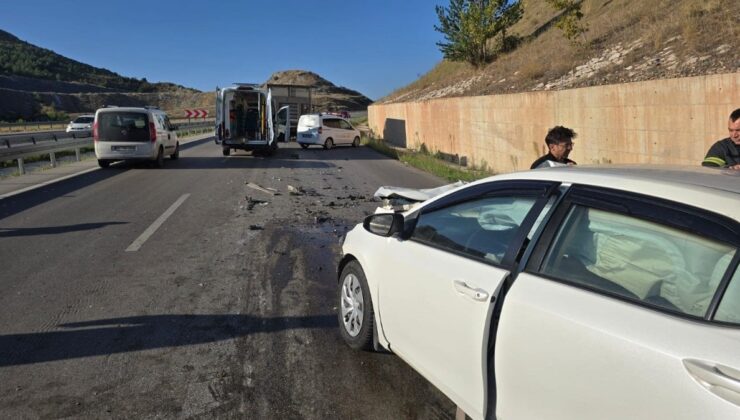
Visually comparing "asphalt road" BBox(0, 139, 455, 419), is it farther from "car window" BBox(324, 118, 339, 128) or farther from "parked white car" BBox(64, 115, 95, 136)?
"parked white car" BBox(64, 115, 95, 136)

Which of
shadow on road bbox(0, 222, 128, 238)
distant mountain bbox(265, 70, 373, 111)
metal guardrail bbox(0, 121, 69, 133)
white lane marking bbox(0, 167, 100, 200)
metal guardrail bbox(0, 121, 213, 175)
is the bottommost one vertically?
shadow on road bbox(0, 222, 128, 238)

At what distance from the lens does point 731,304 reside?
6.29 feet

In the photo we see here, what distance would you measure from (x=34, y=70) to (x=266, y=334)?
120 metres

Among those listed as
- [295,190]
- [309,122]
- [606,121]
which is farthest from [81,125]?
[606,121]

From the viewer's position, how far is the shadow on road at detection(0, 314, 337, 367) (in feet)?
13.6

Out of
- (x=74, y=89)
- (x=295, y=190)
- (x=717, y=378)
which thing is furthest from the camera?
(x=74, y=89)

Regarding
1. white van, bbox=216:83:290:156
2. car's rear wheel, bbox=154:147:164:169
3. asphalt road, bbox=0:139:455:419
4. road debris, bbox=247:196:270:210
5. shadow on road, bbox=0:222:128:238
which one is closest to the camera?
asphalt road, bbox=0:139:455:419

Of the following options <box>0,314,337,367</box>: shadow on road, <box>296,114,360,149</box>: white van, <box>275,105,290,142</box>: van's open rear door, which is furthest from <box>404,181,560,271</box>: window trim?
<box>275,105,290,142</box>: van's open rear door

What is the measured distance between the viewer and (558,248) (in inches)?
99.9

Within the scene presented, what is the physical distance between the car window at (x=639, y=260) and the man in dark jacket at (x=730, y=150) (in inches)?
122

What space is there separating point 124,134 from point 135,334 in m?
A: 13.9

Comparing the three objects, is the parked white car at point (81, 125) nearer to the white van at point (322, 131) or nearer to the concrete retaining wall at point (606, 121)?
the white van at point (322, 131)

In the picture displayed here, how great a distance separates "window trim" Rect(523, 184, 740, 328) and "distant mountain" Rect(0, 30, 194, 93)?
96.8 metres

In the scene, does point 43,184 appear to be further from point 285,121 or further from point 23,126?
point 23,126
